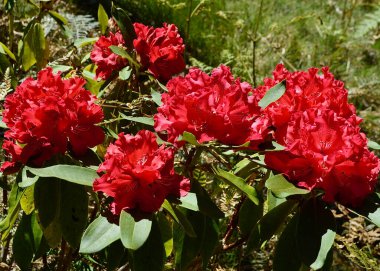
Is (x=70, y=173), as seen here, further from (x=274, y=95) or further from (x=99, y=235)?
(x=274, y=95)

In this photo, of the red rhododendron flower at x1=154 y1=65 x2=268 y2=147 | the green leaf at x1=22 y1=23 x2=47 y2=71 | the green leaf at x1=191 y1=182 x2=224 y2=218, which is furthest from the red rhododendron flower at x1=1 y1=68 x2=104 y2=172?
the green leaf at x1=22 y1=23 x2=47 y2=71

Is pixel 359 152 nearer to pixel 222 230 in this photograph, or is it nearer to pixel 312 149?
pixel 312 149

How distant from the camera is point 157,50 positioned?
1.62 meters

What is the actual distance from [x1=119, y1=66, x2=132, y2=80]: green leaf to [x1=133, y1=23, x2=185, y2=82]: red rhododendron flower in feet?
0.15

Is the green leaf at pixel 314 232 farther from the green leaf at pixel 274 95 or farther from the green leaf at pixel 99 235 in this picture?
the green leaf at pixel 99 235

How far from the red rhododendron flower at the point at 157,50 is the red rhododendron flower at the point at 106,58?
0.22 ft

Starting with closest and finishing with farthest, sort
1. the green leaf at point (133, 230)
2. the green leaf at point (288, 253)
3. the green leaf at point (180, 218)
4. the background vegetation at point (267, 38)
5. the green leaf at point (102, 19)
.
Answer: the green leaf at point (133, 230)
the green leaf at point (180, 218)
the green leaf at point (288, 253)
the green leaf at point (102, 19)
the background vegetation at point (267, 38)

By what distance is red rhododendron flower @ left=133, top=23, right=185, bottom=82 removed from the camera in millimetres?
1625

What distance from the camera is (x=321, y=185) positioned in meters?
1.20

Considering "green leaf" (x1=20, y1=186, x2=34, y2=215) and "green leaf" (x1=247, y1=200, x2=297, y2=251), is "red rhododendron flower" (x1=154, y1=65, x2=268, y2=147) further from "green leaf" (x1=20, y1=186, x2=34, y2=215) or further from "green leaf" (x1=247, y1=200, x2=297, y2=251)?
"green leaf" (x1=20, y1=186, x2=34, y2=215)

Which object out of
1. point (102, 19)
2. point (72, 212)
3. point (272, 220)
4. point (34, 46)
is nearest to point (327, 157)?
point (272, 220)

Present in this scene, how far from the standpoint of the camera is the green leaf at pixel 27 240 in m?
1.43

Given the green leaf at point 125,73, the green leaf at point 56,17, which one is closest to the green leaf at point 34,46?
the green leaf at point 56,17

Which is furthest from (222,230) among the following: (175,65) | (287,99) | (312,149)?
(312,149)
